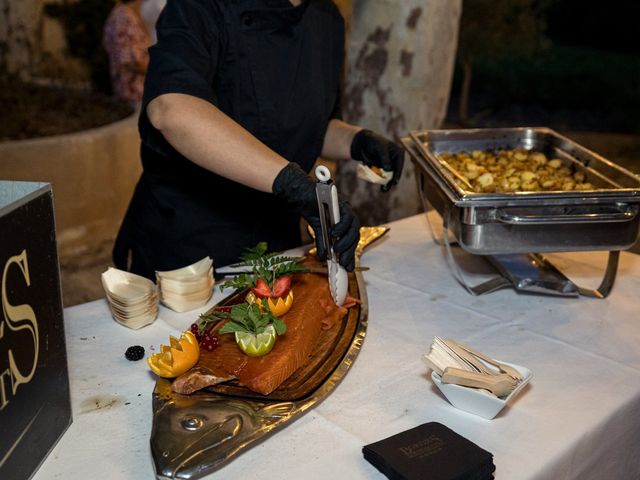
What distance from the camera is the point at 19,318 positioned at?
3.03 ft

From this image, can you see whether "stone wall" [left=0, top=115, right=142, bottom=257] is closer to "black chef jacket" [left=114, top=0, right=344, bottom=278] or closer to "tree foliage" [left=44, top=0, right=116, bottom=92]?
"black chef jacket" [left=114, top=0, right=344, bottom=278]

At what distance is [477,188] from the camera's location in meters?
1.72

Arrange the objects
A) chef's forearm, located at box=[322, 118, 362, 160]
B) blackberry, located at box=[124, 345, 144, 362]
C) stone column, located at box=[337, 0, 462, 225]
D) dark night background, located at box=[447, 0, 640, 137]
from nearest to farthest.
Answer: blackberry, located at box=[124, 345, 144, 362]
chef's forearm, located at box=[322, 118, 362, 160]
stone column, located at box=[337, 0, 462, 225]
dark night background, located at box=[447, 0, 640, 137]

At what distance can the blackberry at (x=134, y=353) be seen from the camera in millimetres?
1307

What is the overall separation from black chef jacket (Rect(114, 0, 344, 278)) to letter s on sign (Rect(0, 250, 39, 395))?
73cm

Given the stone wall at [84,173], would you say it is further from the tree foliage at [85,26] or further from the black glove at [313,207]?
the tree foliage at [85,26]

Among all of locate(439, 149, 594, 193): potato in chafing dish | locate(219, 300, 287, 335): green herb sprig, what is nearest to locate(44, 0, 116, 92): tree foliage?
locate(439, 149, 594, 193): potato in chafing dish

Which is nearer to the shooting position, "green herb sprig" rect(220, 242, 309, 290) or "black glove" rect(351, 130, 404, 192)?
"green herb sprig" rect(220, 242, 309, 290)

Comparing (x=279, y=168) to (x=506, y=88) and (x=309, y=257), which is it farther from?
(x=506, y=88)

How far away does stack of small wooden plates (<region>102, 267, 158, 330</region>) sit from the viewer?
1.41m

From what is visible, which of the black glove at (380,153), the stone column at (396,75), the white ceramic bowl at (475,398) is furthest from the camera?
the stone column at (396,75)

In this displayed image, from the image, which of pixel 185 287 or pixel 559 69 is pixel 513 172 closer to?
pixel 185 287

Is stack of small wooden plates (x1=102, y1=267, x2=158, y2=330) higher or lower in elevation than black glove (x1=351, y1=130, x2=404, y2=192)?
lower

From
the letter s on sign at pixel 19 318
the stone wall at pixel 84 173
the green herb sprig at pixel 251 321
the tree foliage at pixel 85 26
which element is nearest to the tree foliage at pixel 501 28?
the tree foliage at pixel 85 26
